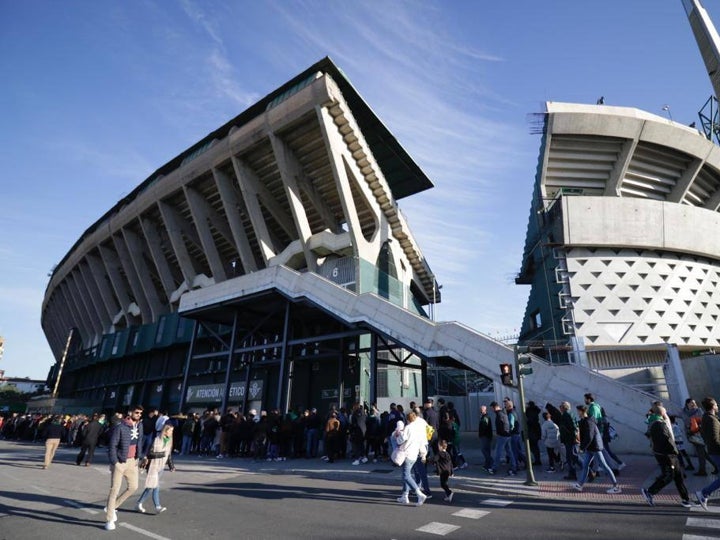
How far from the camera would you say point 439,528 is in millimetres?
5715

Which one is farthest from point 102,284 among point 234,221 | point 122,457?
point 122,457

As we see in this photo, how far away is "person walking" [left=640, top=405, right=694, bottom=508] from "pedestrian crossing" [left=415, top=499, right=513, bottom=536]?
234 cm

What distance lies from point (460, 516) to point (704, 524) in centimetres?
328

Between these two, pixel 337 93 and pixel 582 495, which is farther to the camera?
pixel 337 93

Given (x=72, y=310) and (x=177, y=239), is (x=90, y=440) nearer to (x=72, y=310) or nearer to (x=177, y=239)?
(x=177, y=239)

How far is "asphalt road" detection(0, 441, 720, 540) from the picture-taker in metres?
5.48

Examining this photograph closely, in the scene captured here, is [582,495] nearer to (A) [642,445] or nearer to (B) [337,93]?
(A) [642,445]

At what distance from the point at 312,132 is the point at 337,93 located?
2.94 meters

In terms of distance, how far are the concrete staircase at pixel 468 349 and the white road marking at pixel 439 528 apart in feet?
22.6

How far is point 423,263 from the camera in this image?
33312mm

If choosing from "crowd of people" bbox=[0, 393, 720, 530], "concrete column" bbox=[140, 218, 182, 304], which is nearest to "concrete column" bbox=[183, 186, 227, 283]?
"concrete column" bbox=[140, 218, 182, 304]

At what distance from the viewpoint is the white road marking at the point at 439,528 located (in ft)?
18.1

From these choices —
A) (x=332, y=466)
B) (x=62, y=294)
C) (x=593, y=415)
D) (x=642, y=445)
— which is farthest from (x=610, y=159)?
(x=62, y=294)

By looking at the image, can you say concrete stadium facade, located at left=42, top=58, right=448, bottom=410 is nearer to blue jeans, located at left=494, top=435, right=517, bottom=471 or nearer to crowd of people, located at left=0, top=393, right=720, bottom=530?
crowd of people, located at left=0, top=393, right=720, bottom=530
